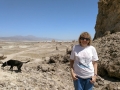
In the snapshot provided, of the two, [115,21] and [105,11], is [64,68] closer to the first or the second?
[115,21]

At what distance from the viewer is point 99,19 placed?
17.5 meters

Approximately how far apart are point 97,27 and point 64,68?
801cm

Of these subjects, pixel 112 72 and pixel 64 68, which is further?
pixel 64 68

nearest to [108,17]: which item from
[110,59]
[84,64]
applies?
[110,59]

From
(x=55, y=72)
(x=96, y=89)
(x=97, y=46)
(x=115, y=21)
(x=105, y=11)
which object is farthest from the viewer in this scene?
(x=105, y=11)

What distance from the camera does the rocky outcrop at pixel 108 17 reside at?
48.3 ft

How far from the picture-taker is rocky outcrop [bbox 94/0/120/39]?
14735 mm

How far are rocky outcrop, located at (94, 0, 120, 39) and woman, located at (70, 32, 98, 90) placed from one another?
10868 mm

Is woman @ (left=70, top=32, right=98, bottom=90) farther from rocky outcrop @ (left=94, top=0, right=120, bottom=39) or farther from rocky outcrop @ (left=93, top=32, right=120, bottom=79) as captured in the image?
rocky outcrop @ (left=94, top=0, right=120, bottom=39)

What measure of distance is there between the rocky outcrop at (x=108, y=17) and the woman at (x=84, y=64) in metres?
10.9

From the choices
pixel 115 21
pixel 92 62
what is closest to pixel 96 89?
pixel 92 62

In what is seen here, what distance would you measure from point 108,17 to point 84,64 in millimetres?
13450

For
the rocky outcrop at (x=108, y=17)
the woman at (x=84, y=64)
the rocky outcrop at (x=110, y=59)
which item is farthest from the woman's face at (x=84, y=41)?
the rocky outcrop at (x=108, y=17)

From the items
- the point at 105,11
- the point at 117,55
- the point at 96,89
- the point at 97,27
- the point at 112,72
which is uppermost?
the point at 105,11
